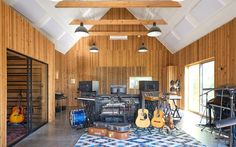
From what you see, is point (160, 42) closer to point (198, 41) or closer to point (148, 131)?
point (198, 41)

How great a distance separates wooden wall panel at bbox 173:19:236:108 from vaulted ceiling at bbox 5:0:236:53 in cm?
22

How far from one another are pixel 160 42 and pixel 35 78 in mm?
7362

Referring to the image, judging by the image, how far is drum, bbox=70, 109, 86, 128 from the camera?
20.1 ft

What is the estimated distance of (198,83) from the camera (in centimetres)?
870

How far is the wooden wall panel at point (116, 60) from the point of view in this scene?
38.2 feet

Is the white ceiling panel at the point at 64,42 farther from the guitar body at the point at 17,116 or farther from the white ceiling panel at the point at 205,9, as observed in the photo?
the white ceiling panel at the point at 205,9

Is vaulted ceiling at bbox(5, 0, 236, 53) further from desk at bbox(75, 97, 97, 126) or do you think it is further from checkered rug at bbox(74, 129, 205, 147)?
checkered rug at bbox(74, 129, 205, 147)

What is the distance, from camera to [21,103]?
6953 mm

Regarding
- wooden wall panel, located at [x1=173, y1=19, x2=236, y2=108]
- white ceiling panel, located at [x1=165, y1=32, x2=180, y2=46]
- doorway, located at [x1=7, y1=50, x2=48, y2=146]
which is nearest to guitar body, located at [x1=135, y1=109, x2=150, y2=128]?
wooden wall panel, located at [x1=173, y1=19, x2=236, y2=108]

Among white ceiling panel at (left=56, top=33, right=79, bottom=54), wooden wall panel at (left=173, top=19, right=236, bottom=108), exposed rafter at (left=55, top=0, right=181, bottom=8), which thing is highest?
exposed rafter at (left=55, top=0, right=181, bottom=8)

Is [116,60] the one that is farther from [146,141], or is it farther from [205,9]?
[146,141]

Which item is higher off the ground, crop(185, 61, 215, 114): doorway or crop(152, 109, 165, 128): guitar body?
crop(185, 61, 215, 114): doorway

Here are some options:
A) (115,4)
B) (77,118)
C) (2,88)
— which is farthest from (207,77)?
(2,88)

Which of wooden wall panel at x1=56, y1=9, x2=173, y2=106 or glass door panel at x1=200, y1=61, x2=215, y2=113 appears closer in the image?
glass door panel at x1=200, y1=61, x2=215, y2=113
